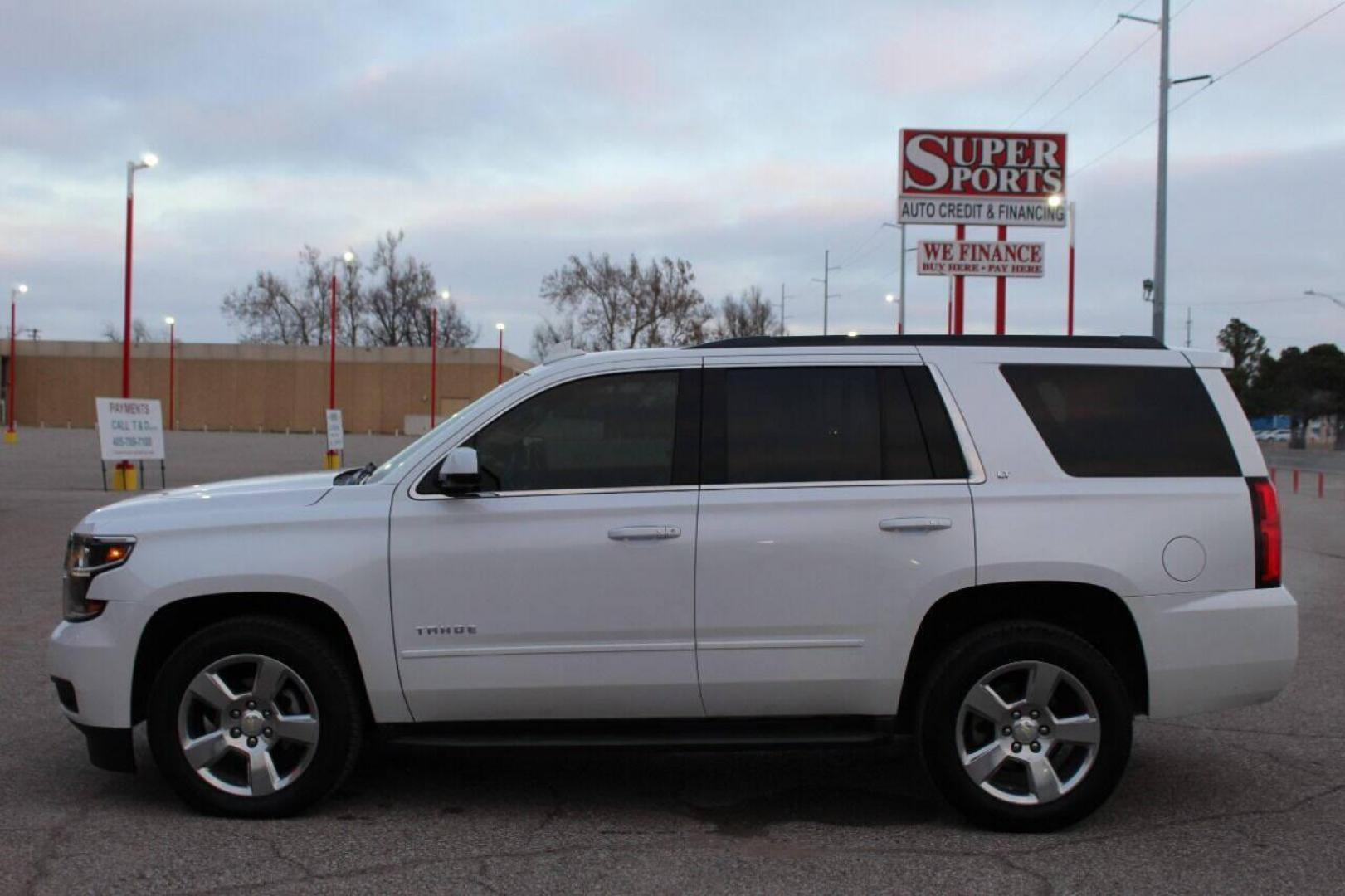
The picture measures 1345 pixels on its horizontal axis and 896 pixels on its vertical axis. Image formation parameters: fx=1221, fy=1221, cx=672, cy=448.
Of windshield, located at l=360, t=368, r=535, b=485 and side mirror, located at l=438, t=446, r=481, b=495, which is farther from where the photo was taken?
windshield, located at l=360, t=368, r=535, b=485

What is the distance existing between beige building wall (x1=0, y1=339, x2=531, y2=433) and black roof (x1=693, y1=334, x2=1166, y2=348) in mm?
78553

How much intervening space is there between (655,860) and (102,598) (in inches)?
91.7

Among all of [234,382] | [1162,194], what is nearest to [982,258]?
[1162,194]

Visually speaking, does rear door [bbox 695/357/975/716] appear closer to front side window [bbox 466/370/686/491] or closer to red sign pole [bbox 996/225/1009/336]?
front side window [bbox 466/370/686/491]

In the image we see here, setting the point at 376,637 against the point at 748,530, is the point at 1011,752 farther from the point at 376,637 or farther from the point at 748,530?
the point at 376,637

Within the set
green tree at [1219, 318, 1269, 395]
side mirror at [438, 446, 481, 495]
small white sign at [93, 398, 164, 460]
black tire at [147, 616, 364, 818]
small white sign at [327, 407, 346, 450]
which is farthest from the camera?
green tree at [1219, 318, 1269, 395]

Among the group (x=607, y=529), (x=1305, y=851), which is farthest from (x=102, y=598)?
(x=1305, y=851)

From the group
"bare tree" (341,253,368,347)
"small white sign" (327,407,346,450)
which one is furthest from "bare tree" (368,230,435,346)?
"small white sign" (327,407,346,450)

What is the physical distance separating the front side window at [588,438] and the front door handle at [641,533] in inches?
7.3

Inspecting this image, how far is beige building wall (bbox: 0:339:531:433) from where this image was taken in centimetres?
8275

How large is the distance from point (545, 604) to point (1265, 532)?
9.16 feet

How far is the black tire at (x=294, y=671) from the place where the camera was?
4637 millimetres

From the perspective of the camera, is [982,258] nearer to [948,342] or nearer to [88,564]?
[948,342]

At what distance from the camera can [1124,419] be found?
486cm
